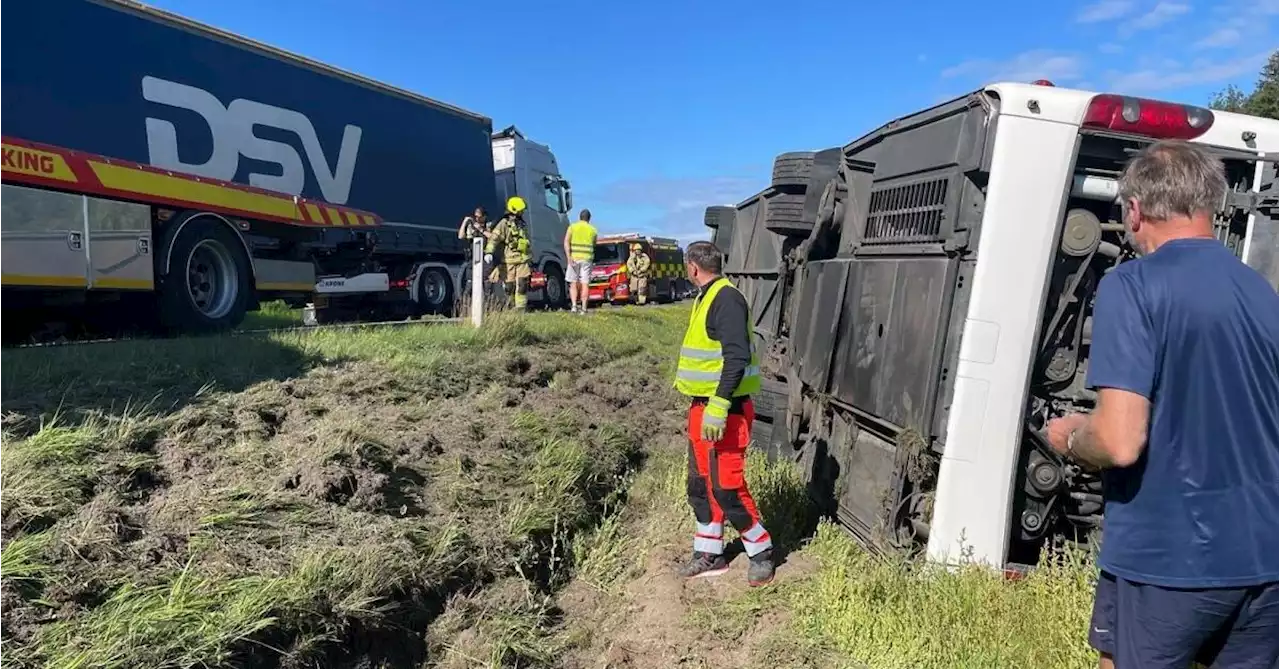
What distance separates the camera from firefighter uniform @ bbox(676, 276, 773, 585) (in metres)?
4.16

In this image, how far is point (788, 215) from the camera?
5766mm

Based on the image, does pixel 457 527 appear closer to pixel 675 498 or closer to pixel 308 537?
pixel 308 537

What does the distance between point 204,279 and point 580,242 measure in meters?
7.14

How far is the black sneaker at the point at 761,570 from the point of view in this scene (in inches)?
163

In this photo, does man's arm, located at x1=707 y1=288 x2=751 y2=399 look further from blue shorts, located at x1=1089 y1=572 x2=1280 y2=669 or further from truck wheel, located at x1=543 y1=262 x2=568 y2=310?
truck wheel, located at x1=543 y1=262 x2=568 y2=310

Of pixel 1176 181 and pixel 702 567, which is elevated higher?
pixel 1176 181

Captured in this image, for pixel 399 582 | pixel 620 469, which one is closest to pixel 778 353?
pixel 620 469

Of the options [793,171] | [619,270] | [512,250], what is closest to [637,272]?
[619,270]

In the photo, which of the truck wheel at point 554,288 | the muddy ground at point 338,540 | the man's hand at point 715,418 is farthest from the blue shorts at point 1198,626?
the truck wheel at point 554,288

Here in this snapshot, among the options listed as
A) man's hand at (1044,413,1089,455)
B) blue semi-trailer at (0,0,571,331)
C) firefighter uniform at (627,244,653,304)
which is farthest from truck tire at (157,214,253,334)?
firefighter uniform at (627,244,653,304)

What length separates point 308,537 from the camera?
3.63 meters

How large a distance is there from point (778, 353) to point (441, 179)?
30.6 ft

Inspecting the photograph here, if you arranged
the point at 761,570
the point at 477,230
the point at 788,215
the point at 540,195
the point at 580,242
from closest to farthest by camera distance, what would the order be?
1. the point at 761,570
2. the point at 788,215
3. the point at 477,230
4. the point at 580,242
5. the point at 540,195

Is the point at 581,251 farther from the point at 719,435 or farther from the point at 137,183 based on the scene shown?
the point at 719,435
